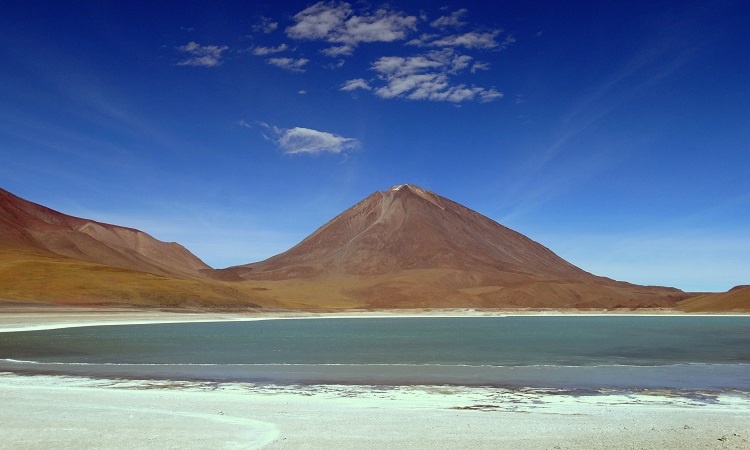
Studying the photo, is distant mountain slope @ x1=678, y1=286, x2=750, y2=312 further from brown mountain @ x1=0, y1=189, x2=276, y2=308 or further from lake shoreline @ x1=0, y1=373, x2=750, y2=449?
lake shoreline @ x1=0, y1=373, x2=750, y2=449

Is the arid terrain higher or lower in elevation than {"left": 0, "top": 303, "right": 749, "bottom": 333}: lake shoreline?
higher

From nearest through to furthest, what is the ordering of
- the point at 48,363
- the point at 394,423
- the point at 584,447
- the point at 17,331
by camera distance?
the point at 584,447, the point at 394,423, the point at 48,363, the point at 17,331

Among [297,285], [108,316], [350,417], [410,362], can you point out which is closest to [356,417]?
[350,417]

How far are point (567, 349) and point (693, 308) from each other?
319 feet

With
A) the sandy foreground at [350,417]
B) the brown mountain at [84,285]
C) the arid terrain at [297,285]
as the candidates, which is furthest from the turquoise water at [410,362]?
the arid terrain at [297,285]

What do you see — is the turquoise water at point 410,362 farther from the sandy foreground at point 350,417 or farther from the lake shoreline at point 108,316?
the lake shoreline at point 108,316

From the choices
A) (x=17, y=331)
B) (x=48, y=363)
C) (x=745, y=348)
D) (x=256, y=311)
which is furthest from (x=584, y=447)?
(x=256, y=311)

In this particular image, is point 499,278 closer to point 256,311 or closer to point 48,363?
point 256,311

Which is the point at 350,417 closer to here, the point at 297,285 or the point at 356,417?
the point at 356,417

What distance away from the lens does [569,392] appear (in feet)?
57.4

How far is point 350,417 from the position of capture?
13.2 meters

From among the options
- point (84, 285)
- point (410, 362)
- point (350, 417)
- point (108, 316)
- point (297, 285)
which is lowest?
point (350, 417)

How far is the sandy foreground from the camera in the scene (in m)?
10.8

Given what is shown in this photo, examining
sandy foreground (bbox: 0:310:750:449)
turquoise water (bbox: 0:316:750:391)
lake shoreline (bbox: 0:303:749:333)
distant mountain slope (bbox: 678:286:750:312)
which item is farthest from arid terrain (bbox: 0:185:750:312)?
sandy foreground (bbox: 0:310:750:449)
